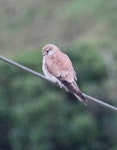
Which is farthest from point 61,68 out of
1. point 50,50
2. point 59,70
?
point 50,50

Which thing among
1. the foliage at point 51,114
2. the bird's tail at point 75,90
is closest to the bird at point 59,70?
the bird's tail at point 75,90

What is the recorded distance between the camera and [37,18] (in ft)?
47.2

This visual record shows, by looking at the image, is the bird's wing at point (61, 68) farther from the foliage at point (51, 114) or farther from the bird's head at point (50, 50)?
the foliage at point (51, 114)

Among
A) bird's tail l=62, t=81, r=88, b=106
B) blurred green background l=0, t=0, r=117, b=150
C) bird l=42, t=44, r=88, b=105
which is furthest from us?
blurred green background l=0, t=0, r=117, b=150

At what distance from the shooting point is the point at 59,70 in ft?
20.5

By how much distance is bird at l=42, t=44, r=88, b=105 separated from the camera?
19.9 feet

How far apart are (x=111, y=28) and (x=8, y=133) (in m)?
2.75

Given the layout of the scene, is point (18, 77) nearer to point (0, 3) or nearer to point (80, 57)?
point (80, 57)

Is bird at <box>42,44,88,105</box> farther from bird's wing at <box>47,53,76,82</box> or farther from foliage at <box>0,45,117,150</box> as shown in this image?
foliage at <box>0,45,117,150</box>

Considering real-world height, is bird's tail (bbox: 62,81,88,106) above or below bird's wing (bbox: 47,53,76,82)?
above

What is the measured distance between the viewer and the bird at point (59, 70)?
6.05 m

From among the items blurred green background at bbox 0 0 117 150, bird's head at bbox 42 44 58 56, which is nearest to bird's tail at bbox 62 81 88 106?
bird's head at bbox 42 44 58 56

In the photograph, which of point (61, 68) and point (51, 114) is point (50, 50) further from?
point (51, 114)

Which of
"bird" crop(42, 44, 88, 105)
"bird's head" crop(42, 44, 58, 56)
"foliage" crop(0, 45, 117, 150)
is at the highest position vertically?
"bird" crop(42, 44, 88, 105)
